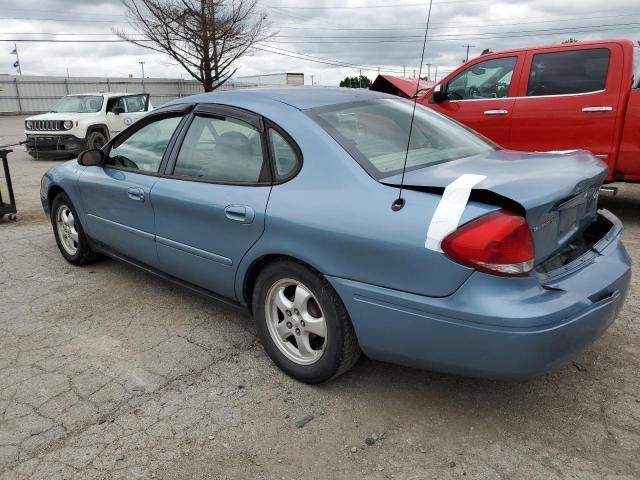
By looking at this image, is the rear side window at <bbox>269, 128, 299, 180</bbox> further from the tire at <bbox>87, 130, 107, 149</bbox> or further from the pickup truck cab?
the tire at <bbox>87, 130, 107, 149</bbox>

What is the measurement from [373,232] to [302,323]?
72cm

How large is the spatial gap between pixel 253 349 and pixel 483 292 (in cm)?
165

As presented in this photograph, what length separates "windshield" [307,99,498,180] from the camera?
106 inches

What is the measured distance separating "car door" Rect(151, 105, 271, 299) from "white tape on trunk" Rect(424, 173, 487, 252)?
973 millimetres

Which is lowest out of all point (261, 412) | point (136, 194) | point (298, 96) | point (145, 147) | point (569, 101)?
point (261, 412)

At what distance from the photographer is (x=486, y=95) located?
6777 millimetres

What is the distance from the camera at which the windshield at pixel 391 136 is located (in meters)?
2.71

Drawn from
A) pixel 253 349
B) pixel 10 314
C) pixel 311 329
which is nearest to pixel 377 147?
pixel 311 329

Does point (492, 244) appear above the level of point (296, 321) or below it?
above

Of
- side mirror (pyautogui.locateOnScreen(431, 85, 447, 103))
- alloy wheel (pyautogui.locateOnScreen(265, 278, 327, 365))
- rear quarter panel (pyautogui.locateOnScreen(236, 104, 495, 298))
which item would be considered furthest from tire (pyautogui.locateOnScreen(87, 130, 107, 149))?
alloy wheel (pyautogui.locateOnScreen(265, 278, 327, 365))

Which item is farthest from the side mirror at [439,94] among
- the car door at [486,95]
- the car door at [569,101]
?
the car door at [569,101]

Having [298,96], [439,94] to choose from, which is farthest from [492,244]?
[439,94]

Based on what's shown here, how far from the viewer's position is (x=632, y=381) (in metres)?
2.83

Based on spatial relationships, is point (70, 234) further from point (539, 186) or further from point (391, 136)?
point (539, 186)
